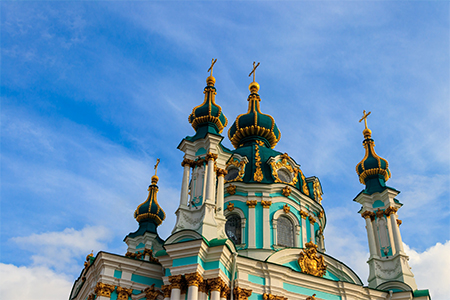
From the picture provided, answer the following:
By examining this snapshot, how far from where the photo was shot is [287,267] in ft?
50.7

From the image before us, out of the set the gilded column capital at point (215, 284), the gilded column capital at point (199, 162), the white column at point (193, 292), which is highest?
the gilded column capital at point (199, 162)

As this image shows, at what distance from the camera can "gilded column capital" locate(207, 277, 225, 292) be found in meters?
13.3

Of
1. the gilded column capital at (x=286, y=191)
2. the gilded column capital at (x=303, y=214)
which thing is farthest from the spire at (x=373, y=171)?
the gilded column capital at (x=286, y=191)

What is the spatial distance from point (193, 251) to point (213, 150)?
3604 millimetres

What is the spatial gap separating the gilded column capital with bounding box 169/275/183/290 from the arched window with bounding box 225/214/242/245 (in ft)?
16.0

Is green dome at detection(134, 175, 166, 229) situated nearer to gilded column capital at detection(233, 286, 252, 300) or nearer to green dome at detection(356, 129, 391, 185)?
gilded column capital at detection(233, 286, 252, 300)

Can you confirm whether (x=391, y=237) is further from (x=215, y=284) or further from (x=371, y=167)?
(x=215, y=284)

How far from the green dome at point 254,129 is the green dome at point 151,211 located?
13.6 feet

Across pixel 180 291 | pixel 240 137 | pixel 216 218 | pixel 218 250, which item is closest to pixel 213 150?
pixel 216 218

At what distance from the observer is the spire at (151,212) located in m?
21.6

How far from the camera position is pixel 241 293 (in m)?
14.2

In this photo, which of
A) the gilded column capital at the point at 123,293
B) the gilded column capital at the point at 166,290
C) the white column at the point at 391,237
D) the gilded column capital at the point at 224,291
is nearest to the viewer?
the gilded column capital at the point at 166,290

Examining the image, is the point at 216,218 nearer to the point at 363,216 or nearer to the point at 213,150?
the point at 213,150

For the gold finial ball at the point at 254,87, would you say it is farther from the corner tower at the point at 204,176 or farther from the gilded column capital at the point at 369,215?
the gilded column capital at the point at 369,215
